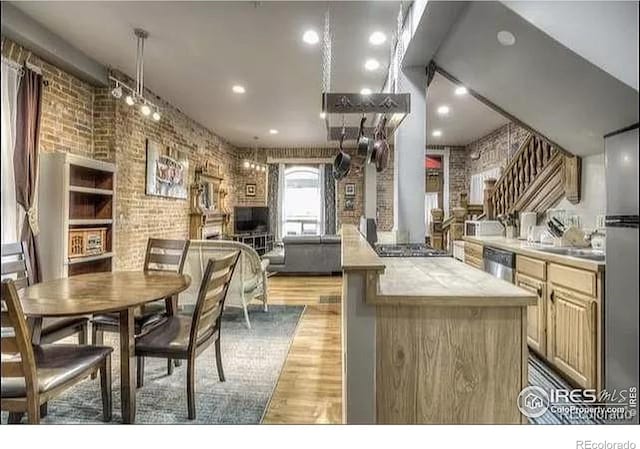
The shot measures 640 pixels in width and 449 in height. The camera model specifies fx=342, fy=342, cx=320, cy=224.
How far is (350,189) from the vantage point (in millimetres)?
8219

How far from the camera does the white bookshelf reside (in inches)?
100

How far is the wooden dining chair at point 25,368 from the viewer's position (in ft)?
3.87

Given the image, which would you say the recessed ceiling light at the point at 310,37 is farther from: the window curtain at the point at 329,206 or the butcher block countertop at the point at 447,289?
the window curtain at the point at 329,206

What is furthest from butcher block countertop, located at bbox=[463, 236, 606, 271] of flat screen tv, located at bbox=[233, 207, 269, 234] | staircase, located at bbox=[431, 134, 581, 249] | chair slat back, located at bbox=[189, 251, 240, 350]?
flat screen tv, located at bbox=[233, 207, 269, 234]

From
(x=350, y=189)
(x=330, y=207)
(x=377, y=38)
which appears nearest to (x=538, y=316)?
(x=377, y=38)

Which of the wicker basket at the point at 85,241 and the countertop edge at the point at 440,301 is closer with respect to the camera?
the countertop edge at the point at 440,301

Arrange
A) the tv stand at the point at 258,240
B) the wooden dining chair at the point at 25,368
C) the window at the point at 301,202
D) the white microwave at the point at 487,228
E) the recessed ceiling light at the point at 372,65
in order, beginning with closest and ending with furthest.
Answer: the wooden dining chair at the point at 25,368, the recessed ceiling light at the point at 372,65, the white microwave at the point at 487,228, the tv stand at the point at 258,240, the window at the point at 301,202

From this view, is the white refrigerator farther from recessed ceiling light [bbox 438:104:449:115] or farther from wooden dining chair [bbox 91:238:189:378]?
recessed ceiling light [bbox 438:104:449:115]

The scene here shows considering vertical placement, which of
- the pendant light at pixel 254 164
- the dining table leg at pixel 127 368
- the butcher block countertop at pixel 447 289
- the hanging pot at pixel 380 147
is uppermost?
the pendant light at pixel 254 164

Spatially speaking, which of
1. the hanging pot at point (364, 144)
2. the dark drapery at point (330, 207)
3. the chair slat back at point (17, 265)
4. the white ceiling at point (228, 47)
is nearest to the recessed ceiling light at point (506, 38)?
the white ceiling at point (228, 47)

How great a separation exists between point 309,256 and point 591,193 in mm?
4626

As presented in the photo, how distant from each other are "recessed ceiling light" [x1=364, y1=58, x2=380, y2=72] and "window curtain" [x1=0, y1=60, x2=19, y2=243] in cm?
241

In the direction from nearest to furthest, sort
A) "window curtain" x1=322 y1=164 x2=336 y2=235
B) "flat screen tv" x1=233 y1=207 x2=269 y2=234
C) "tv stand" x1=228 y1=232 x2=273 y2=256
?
"flat screen tv" x1=233 y1=207 x2=269 y2=234 < "tv stand" x1=228 y1=232 x2=273 y2=256 < "window curtain" x1=322 y1=164 x2=336 y2=235

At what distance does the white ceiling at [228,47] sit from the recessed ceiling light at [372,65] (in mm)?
45
